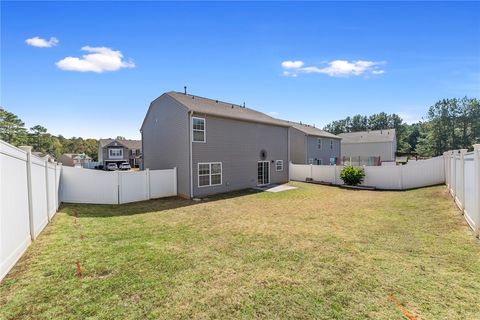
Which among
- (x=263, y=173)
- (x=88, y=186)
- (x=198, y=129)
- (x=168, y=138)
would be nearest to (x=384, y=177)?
(x=263, y=173)

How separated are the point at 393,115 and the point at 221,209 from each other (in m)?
86.5

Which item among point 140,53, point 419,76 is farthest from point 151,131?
point 419,76

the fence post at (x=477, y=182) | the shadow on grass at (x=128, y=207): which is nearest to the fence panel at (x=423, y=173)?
the fence post at (x=477, y=182)

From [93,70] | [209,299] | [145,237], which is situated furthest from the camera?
[93,70]

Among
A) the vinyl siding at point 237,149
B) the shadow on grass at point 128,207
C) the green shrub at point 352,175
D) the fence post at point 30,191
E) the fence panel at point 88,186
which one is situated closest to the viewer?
the fence post at point 30,191

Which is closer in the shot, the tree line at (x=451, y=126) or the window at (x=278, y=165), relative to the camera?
the window at (x=278, y=165)

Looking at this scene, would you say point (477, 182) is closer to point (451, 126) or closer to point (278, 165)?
point (278, 165)

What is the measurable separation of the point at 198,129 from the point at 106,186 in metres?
5.71

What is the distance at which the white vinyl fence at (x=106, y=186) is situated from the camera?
11.7 m

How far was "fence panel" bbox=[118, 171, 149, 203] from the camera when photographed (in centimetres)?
1260

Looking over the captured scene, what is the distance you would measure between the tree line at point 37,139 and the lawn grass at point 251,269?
40.8m

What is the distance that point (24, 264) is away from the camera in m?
4.75

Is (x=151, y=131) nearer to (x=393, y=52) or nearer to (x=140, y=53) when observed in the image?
(x=140, y=53)

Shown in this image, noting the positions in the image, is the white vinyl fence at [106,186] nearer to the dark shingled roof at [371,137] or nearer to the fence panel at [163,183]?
the fence panel at [163,183]
